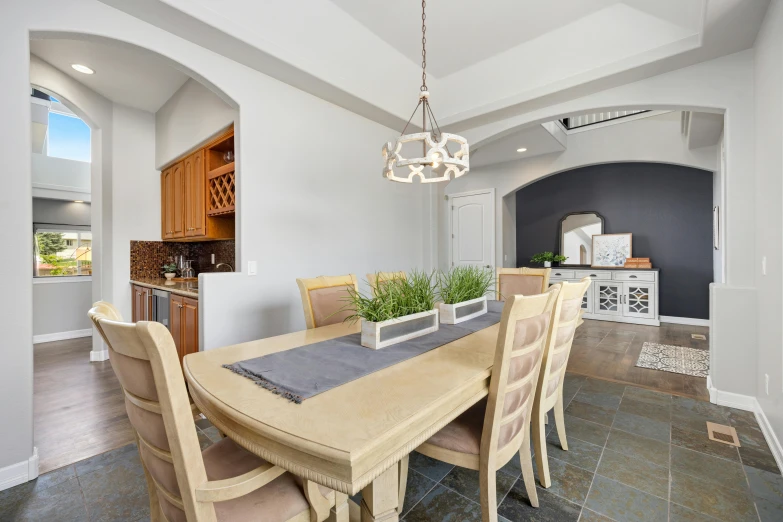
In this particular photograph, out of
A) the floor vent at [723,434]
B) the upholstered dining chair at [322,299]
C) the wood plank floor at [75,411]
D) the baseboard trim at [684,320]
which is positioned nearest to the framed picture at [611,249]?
the baseboard trim at [684,320]

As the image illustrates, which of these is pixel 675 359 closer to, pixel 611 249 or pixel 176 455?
pixel 611 249

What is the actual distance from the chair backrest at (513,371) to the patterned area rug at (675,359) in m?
2.89

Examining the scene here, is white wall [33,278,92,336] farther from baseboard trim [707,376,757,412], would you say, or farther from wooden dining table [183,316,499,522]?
baseboard trim [707,376,757,412]

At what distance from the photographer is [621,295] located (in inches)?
217

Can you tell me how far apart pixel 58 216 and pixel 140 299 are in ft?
10.3

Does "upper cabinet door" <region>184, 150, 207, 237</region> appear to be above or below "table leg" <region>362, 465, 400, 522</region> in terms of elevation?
above

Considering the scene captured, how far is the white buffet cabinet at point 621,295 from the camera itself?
5281 millimetres

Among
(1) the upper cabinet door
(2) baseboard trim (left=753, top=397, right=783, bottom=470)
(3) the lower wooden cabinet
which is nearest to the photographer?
(2) baseboard trim (left=753, top=397, right=783, bottom=470)

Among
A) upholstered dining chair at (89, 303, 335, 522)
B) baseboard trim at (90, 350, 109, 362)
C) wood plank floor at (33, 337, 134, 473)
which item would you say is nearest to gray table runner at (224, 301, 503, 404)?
upholstered dining chair at (89, 303, 335, 522)

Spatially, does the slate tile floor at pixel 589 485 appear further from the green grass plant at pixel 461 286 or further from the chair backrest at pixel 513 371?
the green grass plant at pixel 461 286

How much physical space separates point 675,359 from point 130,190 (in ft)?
21.2

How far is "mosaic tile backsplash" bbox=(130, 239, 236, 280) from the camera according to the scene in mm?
4184

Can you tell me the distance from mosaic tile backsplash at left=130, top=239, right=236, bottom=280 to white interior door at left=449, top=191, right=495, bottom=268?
3.76 m

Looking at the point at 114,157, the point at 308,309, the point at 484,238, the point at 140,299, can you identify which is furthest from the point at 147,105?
the point at 484,238
